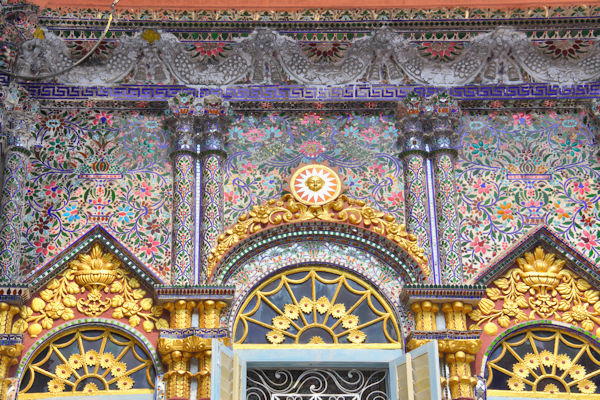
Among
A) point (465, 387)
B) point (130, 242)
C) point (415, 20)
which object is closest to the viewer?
point (465, 387)

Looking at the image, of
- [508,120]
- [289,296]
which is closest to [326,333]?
[289,296]

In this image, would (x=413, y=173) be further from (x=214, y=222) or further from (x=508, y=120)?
(x=214, y=222)

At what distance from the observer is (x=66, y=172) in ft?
43.7

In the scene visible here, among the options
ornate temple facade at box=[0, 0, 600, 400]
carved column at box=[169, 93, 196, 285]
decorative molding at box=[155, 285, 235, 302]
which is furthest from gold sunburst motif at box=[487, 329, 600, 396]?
carved column at box=[169, 93, 196, 285]

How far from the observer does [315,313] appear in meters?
12.6

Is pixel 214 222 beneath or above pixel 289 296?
above

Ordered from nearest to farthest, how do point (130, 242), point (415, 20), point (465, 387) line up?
1. point (465, 387)
2. point (130, 242)
3. point (415, 20)

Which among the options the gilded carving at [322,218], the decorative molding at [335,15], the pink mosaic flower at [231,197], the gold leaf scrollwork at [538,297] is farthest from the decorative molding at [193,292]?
the decorative molding at [335,15]

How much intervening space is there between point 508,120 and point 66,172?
5114mm

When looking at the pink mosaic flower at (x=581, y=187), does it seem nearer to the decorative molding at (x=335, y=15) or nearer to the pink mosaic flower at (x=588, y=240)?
the pink mosaic flower at (x=588, y=240)

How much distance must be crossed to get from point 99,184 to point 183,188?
99cm

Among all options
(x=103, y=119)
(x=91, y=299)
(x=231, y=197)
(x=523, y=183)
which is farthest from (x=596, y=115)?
(x=91, y=299)

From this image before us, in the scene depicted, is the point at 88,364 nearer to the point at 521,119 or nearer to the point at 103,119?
the point at 103,119

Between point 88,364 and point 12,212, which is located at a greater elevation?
point 12,212
